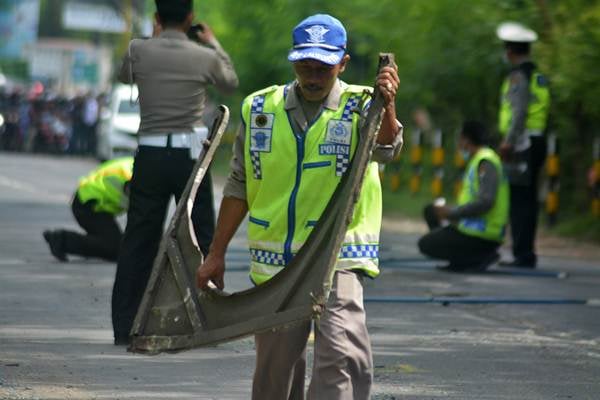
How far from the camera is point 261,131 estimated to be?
666 cm

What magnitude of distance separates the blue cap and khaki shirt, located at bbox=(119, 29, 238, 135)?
3703 mm

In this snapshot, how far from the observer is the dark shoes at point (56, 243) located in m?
15.2

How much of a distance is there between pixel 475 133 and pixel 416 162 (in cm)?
1402

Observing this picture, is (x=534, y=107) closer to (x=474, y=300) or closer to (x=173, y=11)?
(x=474, y=300)

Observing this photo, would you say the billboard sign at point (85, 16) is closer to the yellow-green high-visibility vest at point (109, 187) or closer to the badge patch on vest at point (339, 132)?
the yellow-green high-visibility vest at point (109, 187)

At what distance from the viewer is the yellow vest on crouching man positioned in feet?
21.4

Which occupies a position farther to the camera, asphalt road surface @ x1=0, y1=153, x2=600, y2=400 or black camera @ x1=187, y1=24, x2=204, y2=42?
black camera @ x1=187, y1=24, x2=204, y2=42

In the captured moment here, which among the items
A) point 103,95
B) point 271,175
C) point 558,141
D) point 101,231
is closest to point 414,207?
point 558,141

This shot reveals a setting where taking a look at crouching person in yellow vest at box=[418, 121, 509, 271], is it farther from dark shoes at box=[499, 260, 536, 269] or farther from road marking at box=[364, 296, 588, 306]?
road marking at box=[364, 296, 588, 306]

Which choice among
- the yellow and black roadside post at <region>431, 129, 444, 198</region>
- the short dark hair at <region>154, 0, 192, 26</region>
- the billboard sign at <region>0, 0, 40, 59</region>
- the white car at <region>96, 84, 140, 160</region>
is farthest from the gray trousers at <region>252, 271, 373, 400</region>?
the billboard sign at <region>0, 0, 40, 59</region>

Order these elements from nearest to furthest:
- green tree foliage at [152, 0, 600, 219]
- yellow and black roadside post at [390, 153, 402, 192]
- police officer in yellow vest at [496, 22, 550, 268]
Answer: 1. police officer in yellow vest at [496, 22, 550, 268]
2. green tree foliage at [152, 0, 600, 219]
3. yellow and black roadside post at [390, 153, 402, 192]

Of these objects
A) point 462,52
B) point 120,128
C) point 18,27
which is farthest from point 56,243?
point 18,27

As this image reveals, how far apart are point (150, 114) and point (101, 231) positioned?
190 inches

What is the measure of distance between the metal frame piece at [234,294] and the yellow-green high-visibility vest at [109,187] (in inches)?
284
